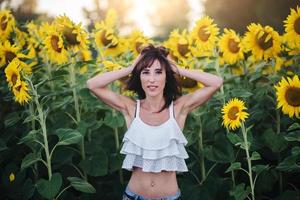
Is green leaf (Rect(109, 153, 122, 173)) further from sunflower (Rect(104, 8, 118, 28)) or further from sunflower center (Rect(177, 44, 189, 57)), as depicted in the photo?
sunflower (Rect(104, 8, 118, 28))

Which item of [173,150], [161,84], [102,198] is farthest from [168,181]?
[102,198]

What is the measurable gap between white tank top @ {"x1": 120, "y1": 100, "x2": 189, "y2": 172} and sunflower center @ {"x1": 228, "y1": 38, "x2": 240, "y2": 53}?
4.25 ft

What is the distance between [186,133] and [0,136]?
1.64 meters

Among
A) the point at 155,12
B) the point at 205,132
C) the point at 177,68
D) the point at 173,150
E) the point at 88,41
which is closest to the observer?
the point at 173,150

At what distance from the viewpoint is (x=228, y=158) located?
3270 mm

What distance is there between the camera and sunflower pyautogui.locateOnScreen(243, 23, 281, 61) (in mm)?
3508

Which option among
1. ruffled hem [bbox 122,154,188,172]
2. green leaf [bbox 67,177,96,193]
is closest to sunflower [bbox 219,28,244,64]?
ruffled hem [bbox 122,154,188,172]

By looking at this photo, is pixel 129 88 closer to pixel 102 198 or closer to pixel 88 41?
pixel 88 41

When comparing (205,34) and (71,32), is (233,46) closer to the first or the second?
(205,34)

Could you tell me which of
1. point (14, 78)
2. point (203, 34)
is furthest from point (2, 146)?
Answer: point (203, 34)

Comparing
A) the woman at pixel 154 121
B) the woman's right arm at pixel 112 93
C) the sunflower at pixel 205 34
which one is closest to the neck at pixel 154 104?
the woman at pixel 154 121

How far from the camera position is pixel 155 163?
267 centimetres

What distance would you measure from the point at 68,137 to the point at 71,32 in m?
0.85

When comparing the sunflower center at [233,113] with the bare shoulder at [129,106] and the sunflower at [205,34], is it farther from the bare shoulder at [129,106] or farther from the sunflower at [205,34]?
the sunflower at [205,34]
